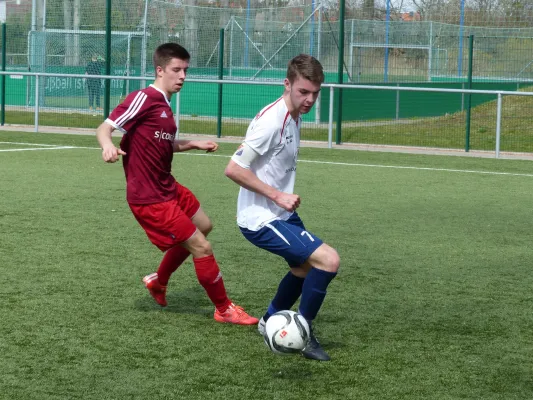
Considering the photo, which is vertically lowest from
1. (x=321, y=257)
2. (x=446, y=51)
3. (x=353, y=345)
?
(x=353, y=345)

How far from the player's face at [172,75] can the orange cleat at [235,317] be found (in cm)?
129

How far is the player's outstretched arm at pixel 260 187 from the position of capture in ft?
15.1

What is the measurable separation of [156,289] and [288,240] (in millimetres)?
1320

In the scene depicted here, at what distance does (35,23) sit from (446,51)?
12.5 m

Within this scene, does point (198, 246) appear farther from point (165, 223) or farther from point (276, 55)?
point (276, 55)

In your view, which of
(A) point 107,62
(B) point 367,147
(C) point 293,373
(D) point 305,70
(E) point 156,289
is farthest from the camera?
(A) point 107,62

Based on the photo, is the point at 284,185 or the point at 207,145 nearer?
the point at 284,185

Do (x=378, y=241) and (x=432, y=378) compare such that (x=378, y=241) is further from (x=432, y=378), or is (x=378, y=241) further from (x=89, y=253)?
(x=432, y=378)

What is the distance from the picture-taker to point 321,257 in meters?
4.75

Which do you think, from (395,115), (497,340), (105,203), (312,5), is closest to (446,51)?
(395,115)

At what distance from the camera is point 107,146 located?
16.6 ft

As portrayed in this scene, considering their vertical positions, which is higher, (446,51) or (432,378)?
(446,51)

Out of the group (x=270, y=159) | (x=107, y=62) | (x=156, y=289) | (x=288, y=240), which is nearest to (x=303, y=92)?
(x=270, y=159)

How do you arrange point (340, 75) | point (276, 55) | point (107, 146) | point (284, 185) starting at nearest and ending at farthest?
point (284, 185)
point (107, 146)
point (340, 75)
point (276, 55)
